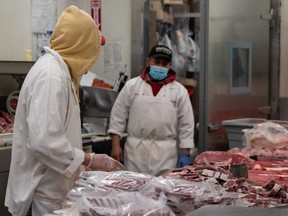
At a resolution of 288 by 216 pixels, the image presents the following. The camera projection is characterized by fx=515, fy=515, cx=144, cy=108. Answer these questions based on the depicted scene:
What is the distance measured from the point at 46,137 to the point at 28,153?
183mm

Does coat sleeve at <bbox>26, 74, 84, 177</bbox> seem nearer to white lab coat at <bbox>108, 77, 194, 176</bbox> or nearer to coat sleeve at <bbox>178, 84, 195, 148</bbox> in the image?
white lab coat at <bbox>108, 77, 194, 176</bbox>

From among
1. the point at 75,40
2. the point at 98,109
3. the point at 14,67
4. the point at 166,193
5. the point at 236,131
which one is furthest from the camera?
the point at 98,109

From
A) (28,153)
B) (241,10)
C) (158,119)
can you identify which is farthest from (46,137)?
(241,10)

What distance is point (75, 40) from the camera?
7.27 feet

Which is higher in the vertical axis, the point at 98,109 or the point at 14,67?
the point at 14,67

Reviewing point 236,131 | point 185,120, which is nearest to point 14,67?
point 185,120

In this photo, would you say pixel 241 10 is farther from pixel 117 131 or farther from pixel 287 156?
pixel 287 156

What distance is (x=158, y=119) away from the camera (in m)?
3.52

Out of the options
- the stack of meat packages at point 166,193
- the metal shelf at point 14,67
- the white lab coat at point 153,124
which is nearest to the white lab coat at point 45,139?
the stack of meat packages at point 166,193

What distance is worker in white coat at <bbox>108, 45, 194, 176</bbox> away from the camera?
139 inches

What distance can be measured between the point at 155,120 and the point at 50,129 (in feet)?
5.16

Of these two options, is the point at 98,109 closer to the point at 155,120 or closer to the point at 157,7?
the point at 155,120

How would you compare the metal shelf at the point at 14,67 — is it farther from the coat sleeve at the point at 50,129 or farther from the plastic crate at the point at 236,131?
the plastic crate at the point at 236,131

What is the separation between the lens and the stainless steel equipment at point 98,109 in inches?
149
